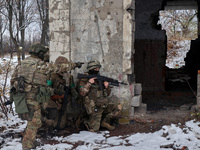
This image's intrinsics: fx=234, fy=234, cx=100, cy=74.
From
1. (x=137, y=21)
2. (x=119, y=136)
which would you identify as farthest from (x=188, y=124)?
(x=137, y=21)

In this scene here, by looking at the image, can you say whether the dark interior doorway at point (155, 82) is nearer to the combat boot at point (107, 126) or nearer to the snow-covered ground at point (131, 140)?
the combat boot at point (107, 126)

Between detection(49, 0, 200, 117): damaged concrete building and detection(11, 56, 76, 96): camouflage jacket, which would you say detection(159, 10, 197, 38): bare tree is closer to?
detection(49, 0, 200, 117): damaged concrete building

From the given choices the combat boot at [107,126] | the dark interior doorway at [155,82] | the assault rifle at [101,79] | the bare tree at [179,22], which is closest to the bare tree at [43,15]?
the dark interior doorway at [155,82]

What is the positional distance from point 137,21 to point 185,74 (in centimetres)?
423

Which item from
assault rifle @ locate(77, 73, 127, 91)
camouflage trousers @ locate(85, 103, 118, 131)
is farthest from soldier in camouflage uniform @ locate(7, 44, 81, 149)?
camouflage trousers @ locate(85, 103, 118, 131)

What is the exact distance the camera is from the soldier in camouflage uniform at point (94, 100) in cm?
429

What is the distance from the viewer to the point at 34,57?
3.98 m

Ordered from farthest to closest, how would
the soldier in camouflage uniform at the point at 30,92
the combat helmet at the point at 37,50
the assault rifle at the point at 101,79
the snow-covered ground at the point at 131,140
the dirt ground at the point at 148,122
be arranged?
the dirt ground at the point at 148,122, the assault rifle at the point at 101,79, the combat helmet at the point at 37,50, the soldier in camouflage uniform at the point at 30,92, the snow-covered ground at the point at 131,140

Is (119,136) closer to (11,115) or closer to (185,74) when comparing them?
(11,115)

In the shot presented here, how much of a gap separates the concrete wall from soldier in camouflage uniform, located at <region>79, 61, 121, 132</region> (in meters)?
0.39

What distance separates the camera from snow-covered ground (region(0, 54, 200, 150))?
3.54 meters

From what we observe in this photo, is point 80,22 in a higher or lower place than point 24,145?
higher

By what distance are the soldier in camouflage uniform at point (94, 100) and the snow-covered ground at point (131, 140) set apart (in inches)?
7.4

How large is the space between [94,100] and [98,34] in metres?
1.33
